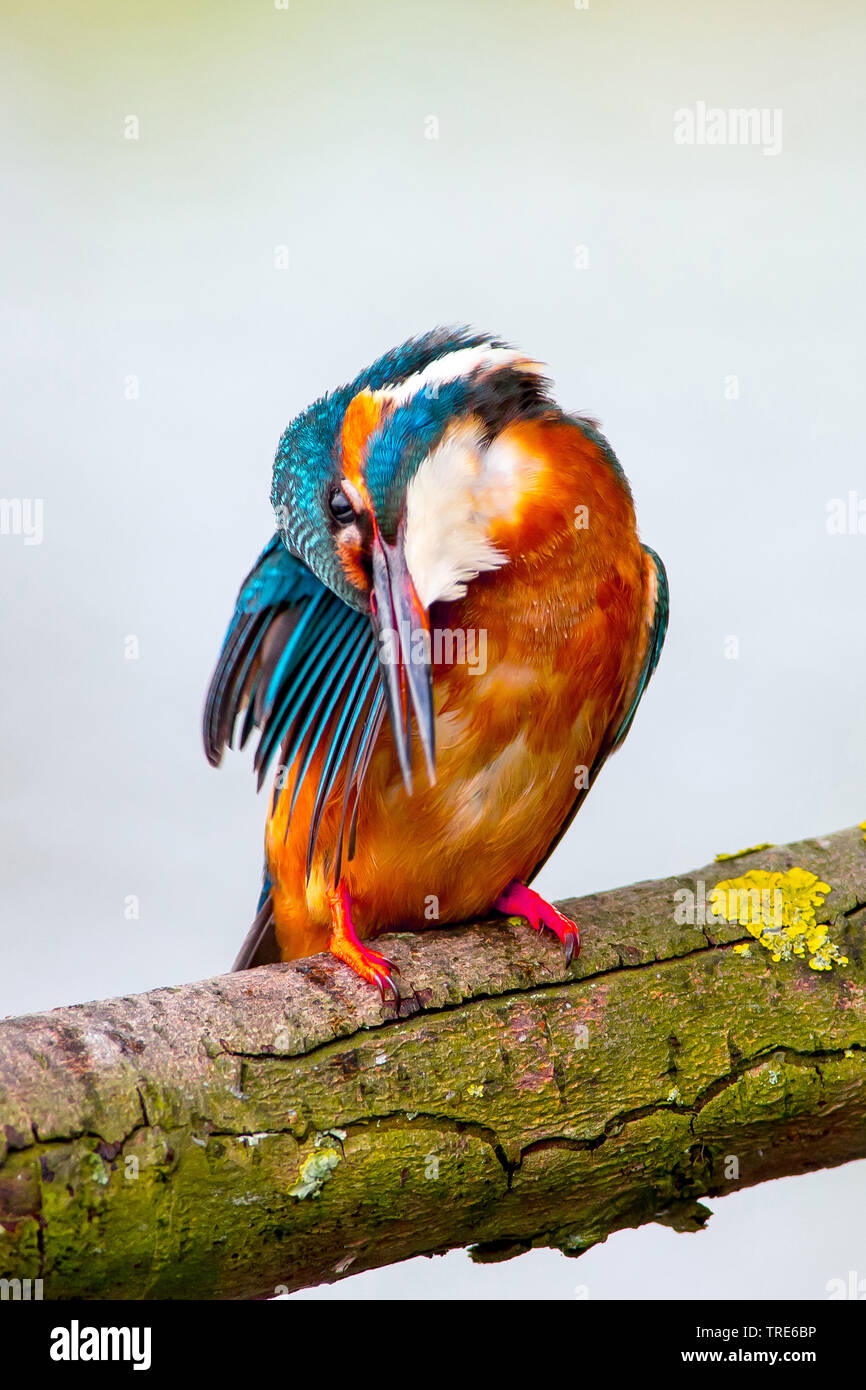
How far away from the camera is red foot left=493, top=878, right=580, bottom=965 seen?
4.99 feet

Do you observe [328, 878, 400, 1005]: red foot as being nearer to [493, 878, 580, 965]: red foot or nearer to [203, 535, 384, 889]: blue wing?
[203, 535, 384, 889]: blue wing

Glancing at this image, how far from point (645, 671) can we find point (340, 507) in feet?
1.69

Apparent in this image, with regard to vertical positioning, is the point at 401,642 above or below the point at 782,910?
above

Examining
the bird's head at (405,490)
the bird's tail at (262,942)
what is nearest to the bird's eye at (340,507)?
the bird's head at (405,490)

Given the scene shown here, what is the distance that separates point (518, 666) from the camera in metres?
1.52

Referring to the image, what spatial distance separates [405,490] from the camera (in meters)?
1.40

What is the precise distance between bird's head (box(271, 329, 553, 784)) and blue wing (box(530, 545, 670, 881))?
0.94 ft

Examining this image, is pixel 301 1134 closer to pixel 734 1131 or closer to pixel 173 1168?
pixel 173 1168

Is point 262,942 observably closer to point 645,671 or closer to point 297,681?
point 297,681

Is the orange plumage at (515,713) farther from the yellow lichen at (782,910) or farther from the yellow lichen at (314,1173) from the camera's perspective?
the yellow lichen at (314,1173)

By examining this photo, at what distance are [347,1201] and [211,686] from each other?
0.66 metres

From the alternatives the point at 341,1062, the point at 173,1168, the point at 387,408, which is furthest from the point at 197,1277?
the point at 387,408

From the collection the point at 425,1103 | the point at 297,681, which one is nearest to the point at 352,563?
the point at 297,681

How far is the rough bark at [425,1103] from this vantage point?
A: 115 centimetres
